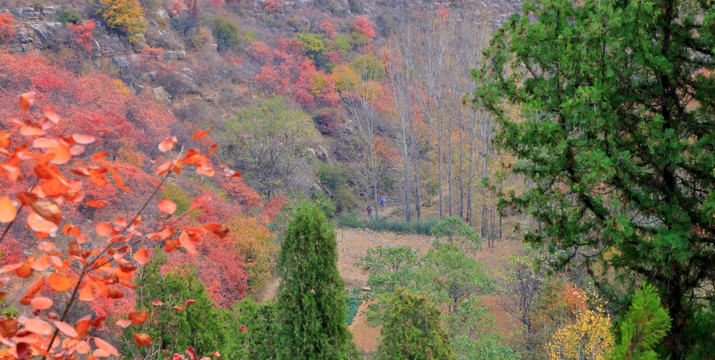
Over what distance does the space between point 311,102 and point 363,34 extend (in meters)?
7.99

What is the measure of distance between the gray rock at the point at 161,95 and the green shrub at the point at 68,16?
13.9 ft

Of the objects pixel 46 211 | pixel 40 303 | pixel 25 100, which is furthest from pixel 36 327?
pixel 25 100

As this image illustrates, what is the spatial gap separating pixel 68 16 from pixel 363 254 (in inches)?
596

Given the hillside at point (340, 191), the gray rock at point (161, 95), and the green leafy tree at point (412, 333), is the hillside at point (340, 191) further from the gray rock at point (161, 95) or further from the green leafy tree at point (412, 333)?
the gray rock at point (161, 95)

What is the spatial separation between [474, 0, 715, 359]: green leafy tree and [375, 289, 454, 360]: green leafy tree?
132 cm

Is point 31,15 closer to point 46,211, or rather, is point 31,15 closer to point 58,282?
point 58,282

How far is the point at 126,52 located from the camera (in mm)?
21906

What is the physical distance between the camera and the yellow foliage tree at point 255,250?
1284 centimetres

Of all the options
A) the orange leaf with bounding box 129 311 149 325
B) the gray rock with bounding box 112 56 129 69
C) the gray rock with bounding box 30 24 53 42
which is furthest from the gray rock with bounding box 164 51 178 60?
the orange leaf with bounding box 129 311 149 325

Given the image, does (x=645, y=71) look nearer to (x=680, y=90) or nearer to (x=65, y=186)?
(x=680, y=90)

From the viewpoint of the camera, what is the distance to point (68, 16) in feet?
68.5

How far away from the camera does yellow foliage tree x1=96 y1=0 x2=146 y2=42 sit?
2192cm

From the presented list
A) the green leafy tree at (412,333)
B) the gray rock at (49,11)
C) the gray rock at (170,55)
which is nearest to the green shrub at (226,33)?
the gray rock at (170,55)

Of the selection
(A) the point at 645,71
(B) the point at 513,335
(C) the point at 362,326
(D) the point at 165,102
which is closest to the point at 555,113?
(A) the point at 645,71
